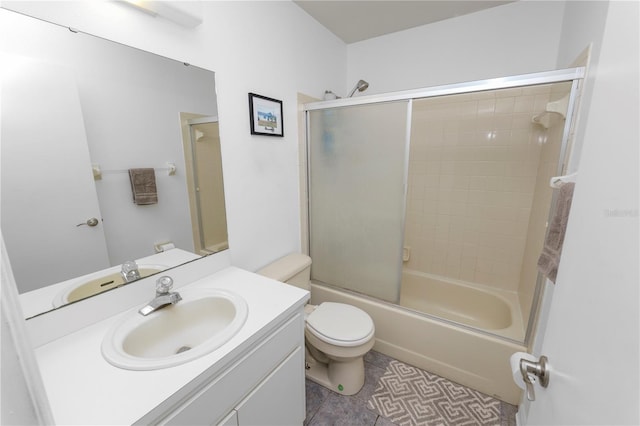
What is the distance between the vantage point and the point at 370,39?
229cm

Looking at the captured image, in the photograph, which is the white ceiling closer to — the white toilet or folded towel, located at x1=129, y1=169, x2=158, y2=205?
folded towel, located at x1=129, y1=169, x2=158, y2=205

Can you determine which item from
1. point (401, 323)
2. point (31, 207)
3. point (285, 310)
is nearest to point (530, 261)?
point (401, 323)

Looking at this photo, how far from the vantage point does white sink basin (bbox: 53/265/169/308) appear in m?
0.93

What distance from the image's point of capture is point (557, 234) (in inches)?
40.6

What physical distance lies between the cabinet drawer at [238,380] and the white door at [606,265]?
0.85 metres

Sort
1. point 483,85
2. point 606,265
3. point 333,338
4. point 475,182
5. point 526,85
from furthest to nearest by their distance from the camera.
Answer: point 475,182 → point 333,338 → point 483,85 → point 526,85 → point 606,265

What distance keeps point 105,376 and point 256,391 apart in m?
0.50

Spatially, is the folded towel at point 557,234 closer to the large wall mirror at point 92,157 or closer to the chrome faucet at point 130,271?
the large wall mirror at point 92,157

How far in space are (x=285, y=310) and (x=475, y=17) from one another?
235 centimetres

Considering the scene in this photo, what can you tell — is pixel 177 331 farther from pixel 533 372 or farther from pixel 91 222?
pixel 533 372

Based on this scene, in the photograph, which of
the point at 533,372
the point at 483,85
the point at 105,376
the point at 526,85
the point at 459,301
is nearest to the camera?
the point at 533,372

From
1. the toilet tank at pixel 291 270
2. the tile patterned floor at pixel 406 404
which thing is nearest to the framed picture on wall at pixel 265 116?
the toilet tank at pixel 291 270

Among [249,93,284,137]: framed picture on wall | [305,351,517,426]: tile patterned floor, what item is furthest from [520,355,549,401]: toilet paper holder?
[249,93,284,137]: framed picture on wall

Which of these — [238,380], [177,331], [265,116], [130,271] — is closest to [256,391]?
[238,380]
